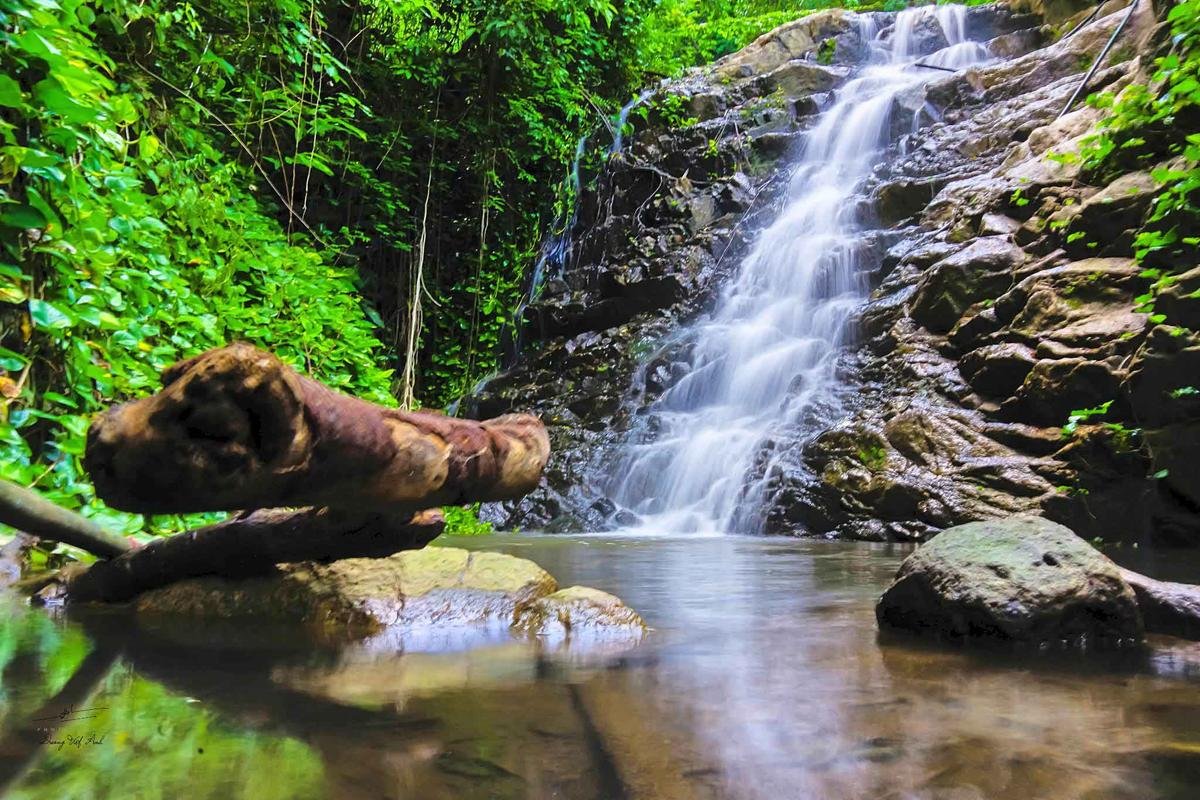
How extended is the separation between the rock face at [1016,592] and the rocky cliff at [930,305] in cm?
301

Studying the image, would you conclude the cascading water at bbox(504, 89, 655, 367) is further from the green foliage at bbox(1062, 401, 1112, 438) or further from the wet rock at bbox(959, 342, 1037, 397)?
the green foliage at bbox(1062, 401, 1112, 438)

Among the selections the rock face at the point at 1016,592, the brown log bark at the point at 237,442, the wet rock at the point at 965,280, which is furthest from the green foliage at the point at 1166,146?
the brown log bark at the point at 237,442

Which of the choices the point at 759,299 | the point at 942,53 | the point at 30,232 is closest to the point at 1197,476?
the point at 759,299

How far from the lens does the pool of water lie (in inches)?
48.7

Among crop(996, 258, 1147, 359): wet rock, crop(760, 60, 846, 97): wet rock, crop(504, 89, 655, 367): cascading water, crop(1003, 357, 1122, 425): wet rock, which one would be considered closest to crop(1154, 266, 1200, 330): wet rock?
crop(996, 258, 1147, 359): wet rock

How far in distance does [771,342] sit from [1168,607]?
240 inches

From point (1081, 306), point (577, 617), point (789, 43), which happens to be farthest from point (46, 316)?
point (789, 43)

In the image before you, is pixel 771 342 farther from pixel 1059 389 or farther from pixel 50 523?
pixel 50 523

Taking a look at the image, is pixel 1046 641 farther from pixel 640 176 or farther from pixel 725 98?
pixel 725 98

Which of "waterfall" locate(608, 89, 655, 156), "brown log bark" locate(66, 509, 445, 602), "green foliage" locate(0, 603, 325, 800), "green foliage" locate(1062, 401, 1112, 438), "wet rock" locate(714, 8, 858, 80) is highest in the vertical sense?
"wet rock" locate(714, 8, 858, 80)

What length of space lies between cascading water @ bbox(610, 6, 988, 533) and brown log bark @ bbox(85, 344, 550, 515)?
5480mm

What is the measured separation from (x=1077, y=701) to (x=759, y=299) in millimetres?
7600

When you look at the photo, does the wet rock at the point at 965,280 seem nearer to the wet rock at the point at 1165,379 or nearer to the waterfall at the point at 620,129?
the wet rock at the point at 1165,379

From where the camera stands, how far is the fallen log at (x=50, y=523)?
231cm
